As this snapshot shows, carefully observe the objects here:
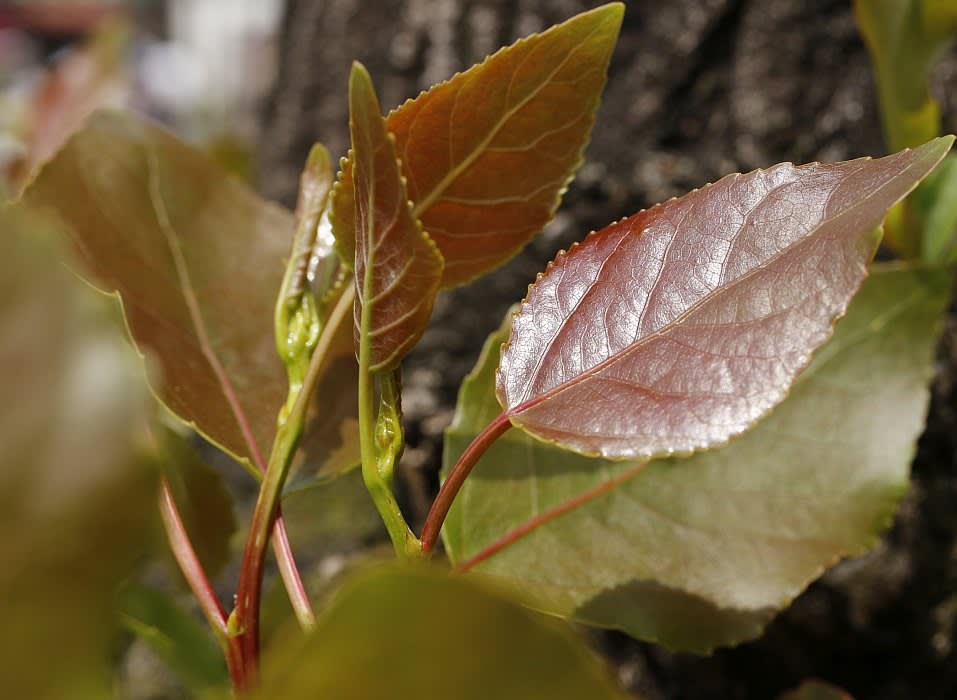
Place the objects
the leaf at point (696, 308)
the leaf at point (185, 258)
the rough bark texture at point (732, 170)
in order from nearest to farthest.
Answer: the leaf at point (696, 308) → the leaf at point (185, 258) → the rough bark texture at point (732, 170)

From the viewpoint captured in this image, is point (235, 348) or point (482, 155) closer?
point (482, 155)

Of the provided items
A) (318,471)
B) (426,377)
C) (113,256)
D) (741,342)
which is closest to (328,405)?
(318,471)

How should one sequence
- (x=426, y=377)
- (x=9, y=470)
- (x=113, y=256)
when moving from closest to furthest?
(x=9, y=470)
(x=113, y=256)
(x=426, y=377)

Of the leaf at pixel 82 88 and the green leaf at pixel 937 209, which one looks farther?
the leaf at pixel 82 88

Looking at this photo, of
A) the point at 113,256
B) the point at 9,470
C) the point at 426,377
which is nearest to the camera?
the point at 9,470

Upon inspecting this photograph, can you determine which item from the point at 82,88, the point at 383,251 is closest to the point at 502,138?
the point at 383,251

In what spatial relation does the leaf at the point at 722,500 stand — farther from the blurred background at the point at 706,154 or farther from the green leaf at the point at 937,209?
the blurred background at the point at 706,154

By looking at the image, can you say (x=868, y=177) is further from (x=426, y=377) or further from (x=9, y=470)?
(x=426, y=377)

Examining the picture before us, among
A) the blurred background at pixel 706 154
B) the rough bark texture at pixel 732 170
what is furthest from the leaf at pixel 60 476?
the rough bark texture at pixel 732 170

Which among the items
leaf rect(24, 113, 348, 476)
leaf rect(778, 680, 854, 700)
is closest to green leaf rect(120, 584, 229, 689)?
leaf rect(24, 113, 348, 476)
